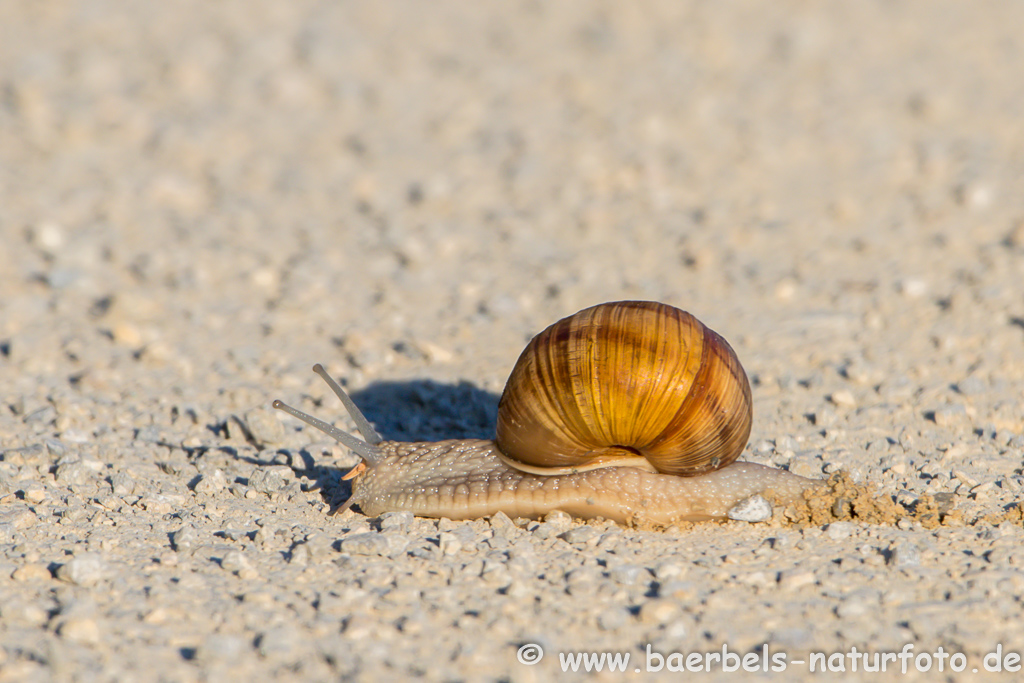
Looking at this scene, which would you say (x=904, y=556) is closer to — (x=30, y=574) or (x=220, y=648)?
(x=220, y=648)

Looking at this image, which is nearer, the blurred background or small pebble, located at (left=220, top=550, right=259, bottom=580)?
small pebble, located at (left=220, top=550, right=259, bottom=580)

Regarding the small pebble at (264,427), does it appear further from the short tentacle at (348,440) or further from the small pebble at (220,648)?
the small pebble at (220,648)

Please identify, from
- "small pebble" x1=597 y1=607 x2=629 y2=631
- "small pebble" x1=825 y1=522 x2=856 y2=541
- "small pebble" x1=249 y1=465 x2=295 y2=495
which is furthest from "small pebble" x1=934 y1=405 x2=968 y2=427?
"small pebble" x1=249 y1=465 x2=295 y2=495

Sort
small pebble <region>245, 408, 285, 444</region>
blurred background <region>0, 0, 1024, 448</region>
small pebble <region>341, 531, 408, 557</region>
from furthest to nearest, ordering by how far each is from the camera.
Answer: blurred background <region>0, 0, 1024, 448</region> < small pebble <region>245, 408, 285, 444</region> < small pebble <region>341, 531, 408, 557</region>

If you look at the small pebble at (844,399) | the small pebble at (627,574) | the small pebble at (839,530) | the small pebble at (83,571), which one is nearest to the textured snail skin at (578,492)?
the small pebble at (839,530)

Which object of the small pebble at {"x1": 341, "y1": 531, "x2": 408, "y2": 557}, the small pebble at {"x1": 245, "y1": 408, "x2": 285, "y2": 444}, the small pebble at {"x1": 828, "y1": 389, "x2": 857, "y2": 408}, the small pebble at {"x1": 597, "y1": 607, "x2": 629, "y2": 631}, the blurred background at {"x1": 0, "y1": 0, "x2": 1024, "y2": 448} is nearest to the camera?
the small pebble at {"x1": 597, "y1": 607, "x2": 629, "y2": 631}

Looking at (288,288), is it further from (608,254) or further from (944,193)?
(944,193)

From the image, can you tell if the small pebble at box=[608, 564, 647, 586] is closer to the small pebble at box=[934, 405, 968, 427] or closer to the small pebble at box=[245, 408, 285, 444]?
the small pebble at box=[245, 408, 285, 444]

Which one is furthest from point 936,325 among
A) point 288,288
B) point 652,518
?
point 288,288
